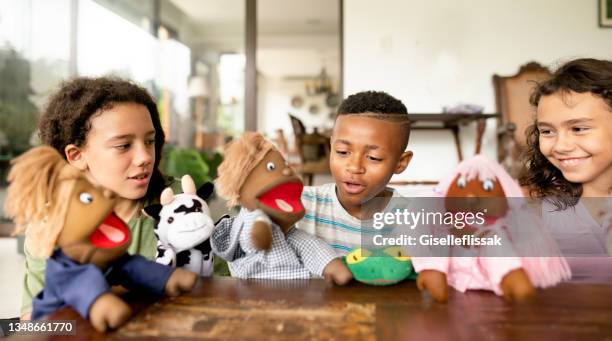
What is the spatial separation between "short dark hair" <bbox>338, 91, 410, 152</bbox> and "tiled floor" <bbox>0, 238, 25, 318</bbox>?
5.09ft

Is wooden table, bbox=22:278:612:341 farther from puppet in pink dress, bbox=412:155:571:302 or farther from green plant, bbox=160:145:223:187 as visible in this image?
green plant, bbox=160:145:223:187

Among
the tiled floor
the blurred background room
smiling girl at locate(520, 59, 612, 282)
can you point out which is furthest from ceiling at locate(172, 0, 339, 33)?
smiling girl at locate(520, 59, 612, 282)

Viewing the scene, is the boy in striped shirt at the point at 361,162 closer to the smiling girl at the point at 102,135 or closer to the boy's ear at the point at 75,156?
the smiling girl at the point at 102,135

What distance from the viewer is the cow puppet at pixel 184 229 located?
719 millimetres

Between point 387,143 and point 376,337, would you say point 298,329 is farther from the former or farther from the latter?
point 387,143

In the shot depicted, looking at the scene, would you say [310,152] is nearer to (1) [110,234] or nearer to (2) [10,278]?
(2) [10,278]

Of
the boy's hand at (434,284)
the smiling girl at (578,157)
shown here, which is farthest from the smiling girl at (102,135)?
the smiling girl at (578,157)

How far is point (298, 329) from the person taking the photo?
49cm

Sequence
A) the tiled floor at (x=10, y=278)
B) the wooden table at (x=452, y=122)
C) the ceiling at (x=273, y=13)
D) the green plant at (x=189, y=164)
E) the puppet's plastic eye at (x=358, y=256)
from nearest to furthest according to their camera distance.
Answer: the puppet's plastic eye at (x=358, y=256) < the tiled floor at (x=10, y=278) < the green plant at (x=189, y=164) < the wooden table at (x=452, y=122) < the ceiling at (x=273, y=13)

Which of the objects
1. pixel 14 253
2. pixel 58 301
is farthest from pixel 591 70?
pixel 14 253

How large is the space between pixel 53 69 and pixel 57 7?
577mm

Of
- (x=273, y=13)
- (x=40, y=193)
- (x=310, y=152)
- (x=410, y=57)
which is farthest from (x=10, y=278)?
(x=273, y=13)

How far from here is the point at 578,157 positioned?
0.82 metres

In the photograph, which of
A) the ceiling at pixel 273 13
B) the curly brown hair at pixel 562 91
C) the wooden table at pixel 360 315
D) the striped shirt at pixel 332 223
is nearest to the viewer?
the wooden table at pixel 360 315
